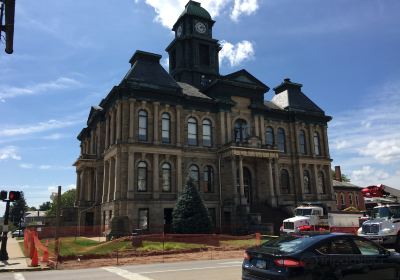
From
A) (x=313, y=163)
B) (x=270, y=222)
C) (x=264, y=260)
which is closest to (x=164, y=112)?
(x=270, y=222)

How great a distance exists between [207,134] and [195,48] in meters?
12.9

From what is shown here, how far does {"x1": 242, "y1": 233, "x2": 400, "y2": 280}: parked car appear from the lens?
743cm

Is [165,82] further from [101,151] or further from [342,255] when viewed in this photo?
[342,255]

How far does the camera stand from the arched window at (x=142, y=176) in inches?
1398

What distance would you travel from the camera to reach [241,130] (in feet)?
139

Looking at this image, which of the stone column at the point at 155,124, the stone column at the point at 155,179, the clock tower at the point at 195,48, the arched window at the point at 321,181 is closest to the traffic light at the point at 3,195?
the stone column at the point at 155,179

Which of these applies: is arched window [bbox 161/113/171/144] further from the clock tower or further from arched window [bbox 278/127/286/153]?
arched window [bbox 278/127/286/153]

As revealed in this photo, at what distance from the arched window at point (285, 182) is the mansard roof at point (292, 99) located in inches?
318

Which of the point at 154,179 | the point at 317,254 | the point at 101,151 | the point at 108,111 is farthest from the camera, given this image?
the point at 101,151

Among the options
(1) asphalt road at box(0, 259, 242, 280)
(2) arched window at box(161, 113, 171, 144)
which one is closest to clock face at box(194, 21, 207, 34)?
(2) arched window at box(161, 113, 171, 144)

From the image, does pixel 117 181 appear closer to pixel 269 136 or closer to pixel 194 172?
pixel 194 172

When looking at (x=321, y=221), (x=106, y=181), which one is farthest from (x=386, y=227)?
(x=106, y=181)

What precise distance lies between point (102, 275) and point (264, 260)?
7.36 metres

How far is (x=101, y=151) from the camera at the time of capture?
44.2 meters
